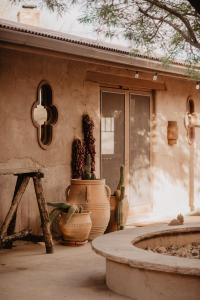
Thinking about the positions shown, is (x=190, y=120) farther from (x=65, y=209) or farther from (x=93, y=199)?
(x=65, y=209)

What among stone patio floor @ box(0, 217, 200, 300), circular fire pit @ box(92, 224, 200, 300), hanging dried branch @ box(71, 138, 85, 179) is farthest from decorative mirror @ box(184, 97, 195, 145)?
circular fire pit @ box(92, 224, 200, 300)

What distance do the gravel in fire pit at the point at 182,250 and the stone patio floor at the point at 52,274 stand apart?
669 millimetres

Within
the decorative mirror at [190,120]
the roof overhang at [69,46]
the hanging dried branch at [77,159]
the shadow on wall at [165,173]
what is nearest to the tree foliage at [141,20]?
the roof overhang at [69,46]

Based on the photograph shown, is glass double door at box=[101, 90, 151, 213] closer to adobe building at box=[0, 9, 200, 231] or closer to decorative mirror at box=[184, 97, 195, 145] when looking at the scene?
adobe building at box=[0, 9, 200, 231]

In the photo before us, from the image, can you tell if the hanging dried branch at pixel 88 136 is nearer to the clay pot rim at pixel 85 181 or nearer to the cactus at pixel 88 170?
the cactus at pixel 88 170

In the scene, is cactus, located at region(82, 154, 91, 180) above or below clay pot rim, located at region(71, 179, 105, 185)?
above

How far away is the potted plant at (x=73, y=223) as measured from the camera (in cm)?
812

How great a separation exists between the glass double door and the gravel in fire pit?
3.44m

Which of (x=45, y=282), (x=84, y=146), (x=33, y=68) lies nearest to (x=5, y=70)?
(x=33, y=68)

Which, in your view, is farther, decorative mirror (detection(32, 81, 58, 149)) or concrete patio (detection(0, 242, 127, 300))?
decorative mirror (detection(32, 81, 58, 149))

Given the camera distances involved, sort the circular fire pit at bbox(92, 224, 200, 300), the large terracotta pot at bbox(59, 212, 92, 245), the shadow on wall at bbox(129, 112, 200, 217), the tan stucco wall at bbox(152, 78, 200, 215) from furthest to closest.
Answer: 1. the tan stucco wall at bbox(152, 78, 200, 215)
2. the shadow on wall at bbox(129, 112, 200, 217)
3. the large terracotta pot at bbox(59, 212, 92, 245)
4. the circular fire pit at bbox(92, 224, 200, 300)

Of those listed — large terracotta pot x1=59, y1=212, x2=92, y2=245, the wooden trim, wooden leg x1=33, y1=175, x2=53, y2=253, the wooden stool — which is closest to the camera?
the wooden stool

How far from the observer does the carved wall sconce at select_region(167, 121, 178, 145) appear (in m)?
11.8

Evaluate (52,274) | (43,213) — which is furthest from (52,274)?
(43,213)
